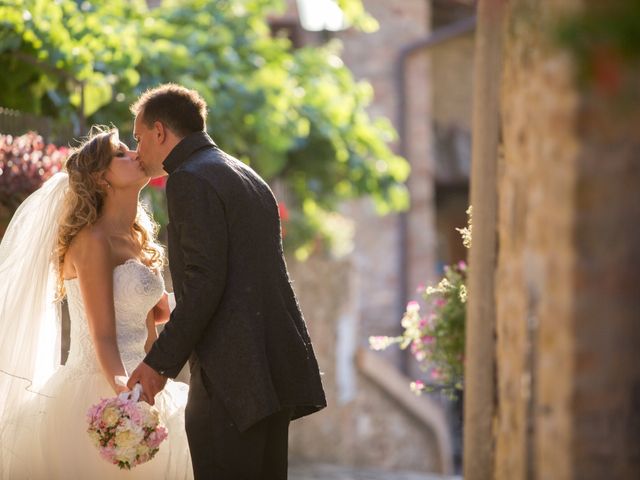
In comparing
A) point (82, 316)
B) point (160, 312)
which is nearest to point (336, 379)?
point (160, 312)

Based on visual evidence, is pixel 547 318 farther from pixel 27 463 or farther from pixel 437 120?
pixel 437 120

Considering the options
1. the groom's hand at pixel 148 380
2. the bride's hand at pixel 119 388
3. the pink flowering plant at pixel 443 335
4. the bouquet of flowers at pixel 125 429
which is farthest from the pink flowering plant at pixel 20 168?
the groom's hand at pixel 148 380

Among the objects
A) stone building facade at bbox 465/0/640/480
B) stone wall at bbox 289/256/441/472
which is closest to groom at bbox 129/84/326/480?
stone building facade at bbox 465/0/640/480

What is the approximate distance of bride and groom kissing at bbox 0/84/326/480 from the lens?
422 cm

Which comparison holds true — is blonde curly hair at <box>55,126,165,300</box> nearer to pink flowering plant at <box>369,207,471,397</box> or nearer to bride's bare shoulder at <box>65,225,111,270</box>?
bride's bare shoulder at <box>65,225,111,270</box>

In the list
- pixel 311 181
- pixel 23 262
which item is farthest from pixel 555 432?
pixel 311 181

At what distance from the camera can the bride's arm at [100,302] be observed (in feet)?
16.3

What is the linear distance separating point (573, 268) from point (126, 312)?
2851 mm

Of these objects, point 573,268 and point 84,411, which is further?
point 84,411

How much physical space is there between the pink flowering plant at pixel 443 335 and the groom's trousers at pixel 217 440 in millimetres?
2389

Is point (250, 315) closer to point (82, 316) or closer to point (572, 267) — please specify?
point (82, 316)

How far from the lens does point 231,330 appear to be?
423 cm

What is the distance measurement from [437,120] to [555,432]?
662 inches

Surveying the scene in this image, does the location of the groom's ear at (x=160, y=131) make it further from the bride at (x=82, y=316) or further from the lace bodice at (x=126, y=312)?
the lace bodice at (x=126, y=312)
